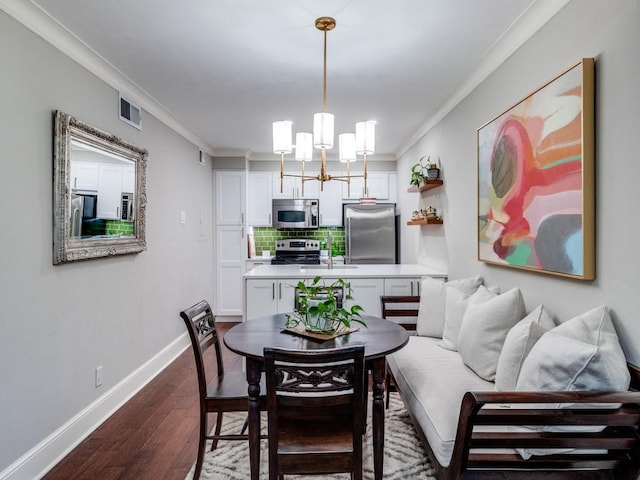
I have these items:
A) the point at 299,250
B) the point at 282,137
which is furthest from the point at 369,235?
the point at 282,137

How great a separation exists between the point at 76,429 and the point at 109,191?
157 cm

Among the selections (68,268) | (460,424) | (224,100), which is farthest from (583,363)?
(224,100)

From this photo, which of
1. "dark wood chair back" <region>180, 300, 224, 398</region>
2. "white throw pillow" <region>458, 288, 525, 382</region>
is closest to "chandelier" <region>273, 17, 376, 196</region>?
"dark wood chair back" <region>180, 300, 224, 398</region>

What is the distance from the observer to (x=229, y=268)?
5.89 m

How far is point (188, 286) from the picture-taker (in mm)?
4785

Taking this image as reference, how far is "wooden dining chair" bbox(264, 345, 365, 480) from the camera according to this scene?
152 centimetres

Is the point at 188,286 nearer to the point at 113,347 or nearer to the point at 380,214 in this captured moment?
the point at 113,347

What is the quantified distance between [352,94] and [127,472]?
3112 mm

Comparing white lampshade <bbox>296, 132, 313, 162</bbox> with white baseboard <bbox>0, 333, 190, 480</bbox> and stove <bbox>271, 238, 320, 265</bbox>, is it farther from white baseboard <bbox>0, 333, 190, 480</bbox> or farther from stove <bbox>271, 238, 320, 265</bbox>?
stove <bbox>271, 238, 320, 265</bbox>

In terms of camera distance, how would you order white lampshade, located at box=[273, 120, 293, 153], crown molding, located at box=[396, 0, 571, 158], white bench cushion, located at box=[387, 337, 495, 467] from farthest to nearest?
white lampshade, located at box=[273, 120, 293, 153]
crown molding, located at box=[396, 0, 571, 158]
white bench cushion, located at box=[387, 337, 495, 467]

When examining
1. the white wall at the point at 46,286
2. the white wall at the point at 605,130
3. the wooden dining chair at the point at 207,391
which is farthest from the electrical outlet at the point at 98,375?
the white wall at the point at 605,130

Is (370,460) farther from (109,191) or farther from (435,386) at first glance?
(109,191)

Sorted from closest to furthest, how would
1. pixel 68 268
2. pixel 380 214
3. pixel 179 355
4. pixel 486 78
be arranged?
pixel 68 268 → pixel 486 78 → pixel 179 355 → pixel 380 214

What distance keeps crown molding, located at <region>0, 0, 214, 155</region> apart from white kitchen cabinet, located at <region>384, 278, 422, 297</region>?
264 centimetres
